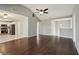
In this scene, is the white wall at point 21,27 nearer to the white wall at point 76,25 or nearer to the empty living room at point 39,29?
the empty living room at point 39,29

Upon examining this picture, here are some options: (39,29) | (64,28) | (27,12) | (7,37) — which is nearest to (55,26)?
(64,28)

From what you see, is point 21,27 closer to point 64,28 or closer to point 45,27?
point 45,27

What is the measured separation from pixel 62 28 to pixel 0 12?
1.37 metres

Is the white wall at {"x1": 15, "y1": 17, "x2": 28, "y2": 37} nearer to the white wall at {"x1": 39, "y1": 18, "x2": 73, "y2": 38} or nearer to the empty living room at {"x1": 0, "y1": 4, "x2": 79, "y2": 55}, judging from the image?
the empty living room at {"x1": 0, "y1": 4, "x2": 79, "y2": 55}

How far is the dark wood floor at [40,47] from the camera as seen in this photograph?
2.03 meters

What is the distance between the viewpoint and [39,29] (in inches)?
88.4

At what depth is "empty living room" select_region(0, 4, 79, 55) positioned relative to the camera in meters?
2.03

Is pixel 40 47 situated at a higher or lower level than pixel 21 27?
lower

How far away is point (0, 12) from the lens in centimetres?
200

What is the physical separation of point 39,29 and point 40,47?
1.38ft

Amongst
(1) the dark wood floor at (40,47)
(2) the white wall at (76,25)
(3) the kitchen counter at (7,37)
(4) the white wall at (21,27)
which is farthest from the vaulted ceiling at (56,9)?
(3) the kitchen counter at (7,37)

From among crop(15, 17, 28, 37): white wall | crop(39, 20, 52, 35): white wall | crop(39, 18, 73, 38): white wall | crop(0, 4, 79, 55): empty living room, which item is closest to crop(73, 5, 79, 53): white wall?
crop(0, 4, 79, 55): empty living room
